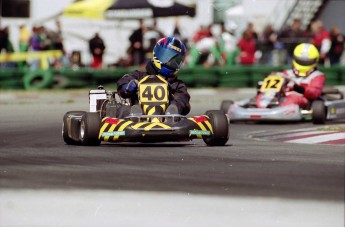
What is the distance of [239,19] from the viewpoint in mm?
32688

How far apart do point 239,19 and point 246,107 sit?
1791 cm

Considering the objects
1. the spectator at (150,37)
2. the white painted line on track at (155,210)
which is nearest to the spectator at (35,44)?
the spectator at (150,37)

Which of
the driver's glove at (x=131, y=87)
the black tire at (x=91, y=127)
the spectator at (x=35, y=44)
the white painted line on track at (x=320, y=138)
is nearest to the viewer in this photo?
the black tire at (x=91, y=127)

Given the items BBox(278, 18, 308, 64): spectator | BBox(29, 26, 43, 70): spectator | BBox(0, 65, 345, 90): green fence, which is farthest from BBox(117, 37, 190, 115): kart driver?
BBox(278, 18, 308, 64): spectator

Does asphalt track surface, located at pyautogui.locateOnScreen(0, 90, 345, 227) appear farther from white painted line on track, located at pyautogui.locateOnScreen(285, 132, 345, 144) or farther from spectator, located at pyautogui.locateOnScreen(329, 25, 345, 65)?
spectator, located at pyautogui.locateOnScreen(329, 25, 345, 65)

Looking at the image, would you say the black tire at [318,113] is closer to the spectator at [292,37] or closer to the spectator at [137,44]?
the spectator at [292,37]

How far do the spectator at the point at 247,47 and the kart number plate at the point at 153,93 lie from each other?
15861 mm

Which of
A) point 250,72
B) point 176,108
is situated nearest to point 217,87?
point 250,72

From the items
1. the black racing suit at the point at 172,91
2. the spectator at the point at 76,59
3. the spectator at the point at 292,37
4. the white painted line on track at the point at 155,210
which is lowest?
the spectator at the point at 76,59

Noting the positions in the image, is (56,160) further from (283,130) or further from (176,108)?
(283,130)

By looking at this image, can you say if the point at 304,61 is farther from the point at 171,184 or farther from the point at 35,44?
the point at 35,44

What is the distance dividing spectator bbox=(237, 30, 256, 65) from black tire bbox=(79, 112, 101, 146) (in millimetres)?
16095

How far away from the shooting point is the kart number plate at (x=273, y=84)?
1461 centimetres

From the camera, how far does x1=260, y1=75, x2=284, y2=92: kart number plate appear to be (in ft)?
Result: 47.9
